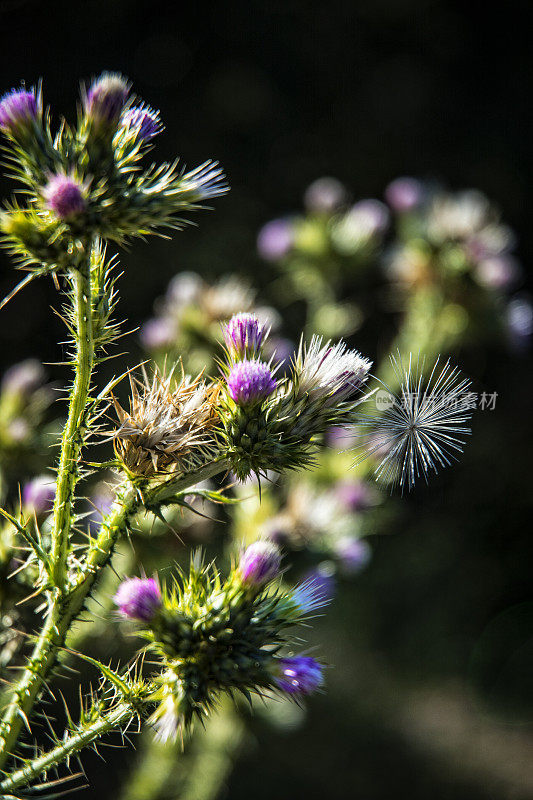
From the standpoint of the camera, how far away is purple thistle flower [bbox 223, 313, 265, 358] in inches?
54.0

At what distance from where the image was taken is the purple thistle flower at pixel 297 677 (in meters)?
1.42

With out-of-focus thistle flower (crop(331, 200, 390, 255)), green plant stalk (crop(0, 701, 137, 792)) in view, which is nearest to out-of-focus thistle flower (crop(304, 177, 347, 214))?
out-of-focus thistle flower (crop(331, 200, 390, 255))

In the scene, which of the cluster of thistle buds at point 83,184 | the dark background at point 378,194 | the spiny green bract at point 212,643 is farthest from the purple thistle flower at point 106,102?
the dark background at point 378,194

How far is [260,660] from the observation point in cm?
144

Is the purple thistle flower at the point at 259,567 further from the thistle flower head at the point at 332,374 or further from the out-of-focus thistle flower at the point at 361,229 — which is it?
the out-of-focus thistle flower at the point at 361,229

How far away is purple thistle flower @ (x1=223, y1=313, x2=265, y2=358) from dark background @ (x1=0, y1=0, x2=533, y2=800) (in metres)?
3.83

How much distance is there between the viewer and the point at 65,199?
117cm

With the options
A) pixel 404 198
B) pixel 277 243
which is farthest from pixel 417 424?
pixel 404 198

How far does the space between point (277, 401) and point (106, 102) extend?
679mm

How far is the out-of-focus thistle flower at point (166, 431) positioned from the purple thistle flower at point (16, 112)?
1.86 feet

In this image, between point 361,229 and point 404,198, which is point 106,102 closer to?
point 361,229

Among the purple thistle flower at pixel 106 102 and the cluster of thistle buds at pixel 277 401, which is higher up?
the purple thistle flower at pixel 106 102

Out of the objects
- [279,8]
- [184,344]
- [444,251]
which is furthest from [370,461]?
[279,8]

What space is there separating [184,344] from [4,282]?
7.53 ft
